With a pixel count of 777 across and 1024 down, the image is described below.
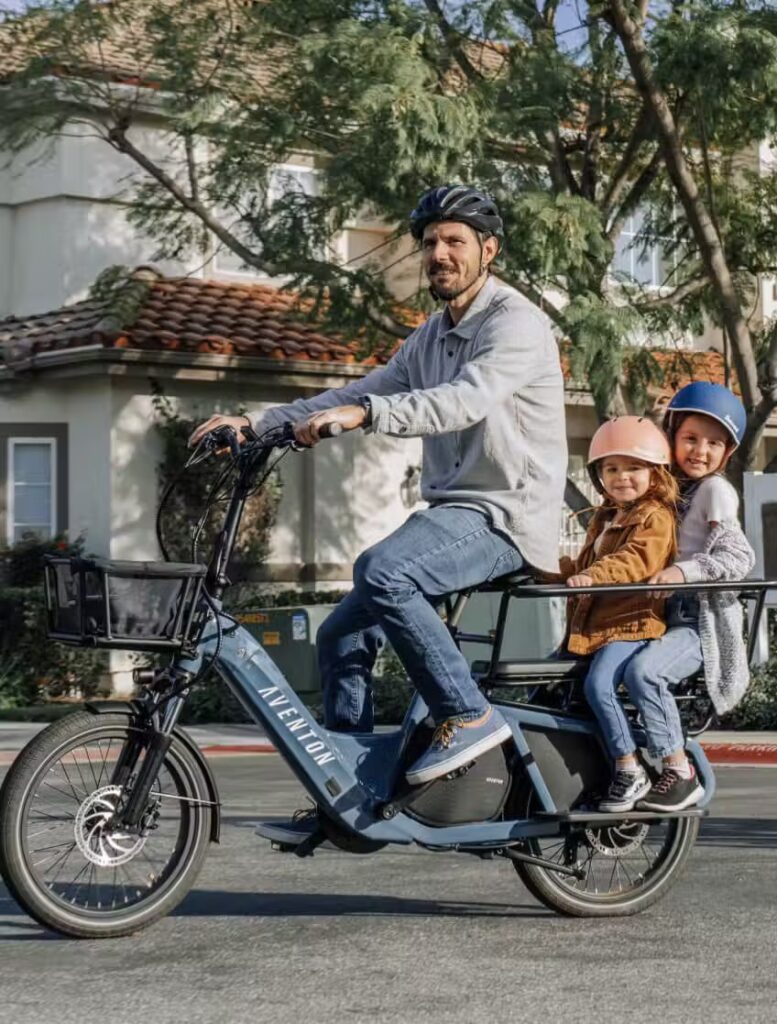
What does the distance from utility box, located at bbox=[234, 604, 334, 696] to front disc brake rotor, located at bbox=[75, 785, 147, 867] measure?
12.1 m

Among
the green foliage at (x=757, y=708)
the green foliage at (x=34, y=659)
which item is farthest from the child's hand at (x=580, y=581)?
the green foliage at (x=34, y=659)

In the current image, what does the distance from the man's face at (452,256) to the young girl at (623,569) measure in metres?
0.69

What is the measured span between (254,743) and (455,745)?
368 inches

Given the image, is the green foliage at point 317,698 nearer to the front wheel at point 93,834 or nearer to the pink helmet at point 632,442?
the pink helmet at point 632,442

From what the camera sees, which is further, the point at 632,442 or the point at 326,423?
the point at 632,442

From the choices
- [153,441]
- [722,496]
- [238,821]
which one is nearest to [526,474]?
[722,496]

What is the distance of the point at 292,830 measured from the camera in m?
6.11

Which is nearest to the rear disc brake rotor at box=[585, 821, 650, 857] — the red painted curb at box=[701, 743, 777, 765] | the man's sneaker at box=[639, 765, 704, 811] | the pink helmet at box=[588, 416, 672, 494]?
the man's sneaker at box=[639, 765, 704, 811]

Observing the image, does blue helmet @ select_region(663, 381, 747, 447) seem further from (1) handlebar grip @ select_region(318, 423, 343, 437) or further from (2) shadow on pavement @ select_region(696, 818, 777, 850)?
(2) shadow on pavement @ select_region(696, 818, 777, 850)

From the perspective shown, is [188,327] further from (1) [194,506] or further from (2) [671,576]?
(2) [671,576]

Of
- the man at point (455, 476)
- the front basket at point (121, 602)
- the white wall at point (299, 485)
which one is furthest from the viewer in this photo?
the white wall at point (299, 485)

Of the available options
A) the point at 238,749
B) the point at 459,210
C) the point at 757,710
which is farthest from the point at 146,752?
the point at 757,710

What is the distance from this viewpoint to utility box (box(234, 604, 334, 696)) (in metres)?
18.2

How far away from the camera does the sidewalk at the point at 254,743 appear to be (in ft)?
45.4
